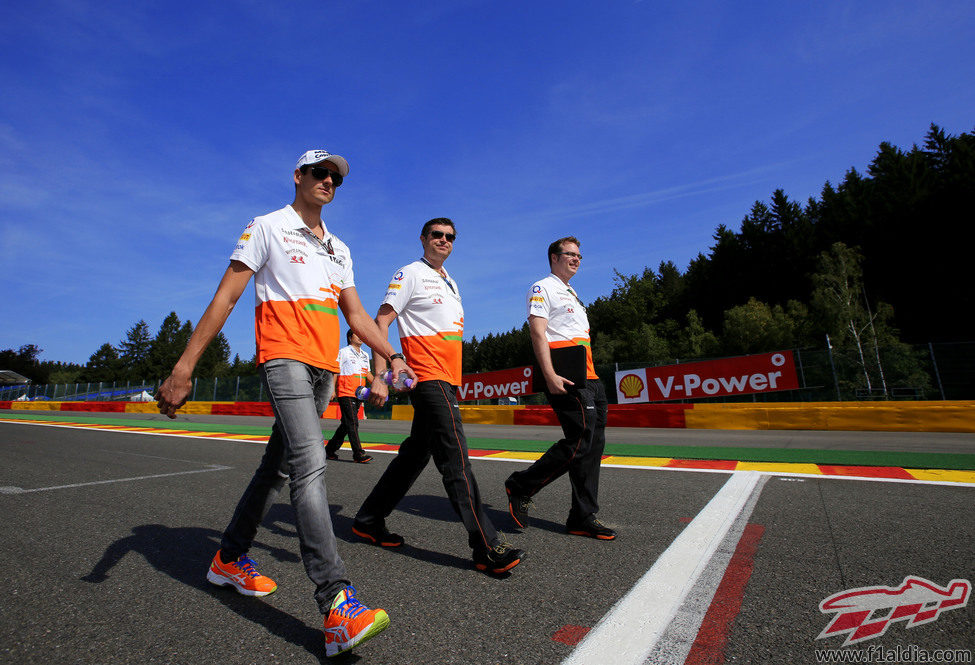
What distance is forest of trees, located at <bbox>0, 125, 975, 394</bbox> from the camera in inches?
1265

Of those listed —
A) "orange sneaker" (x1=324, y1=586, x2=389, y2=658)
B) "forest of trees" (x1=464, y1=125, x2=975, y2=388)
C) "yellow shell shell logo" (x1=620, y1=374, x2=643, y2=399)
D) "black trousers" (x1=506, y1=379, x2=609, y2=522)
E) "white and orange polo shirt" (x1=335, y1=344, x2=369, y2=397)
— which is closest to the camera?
"orange sneaker" (x1=324, y1=586, x2=389, y2=658)

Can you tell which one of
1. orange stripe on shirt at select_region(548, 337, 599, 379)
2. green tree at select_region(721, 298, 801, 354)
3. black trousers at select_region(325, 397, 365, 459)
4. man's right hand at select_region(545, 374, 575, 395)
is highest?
green tree at select_region(721, 298, 801, 354)

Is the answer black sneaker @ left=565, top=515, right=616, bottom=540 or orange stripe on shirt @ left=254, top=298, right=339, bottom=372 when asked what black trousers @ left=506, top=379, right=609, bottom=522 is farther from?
orange stripe on shirt @ left=254, top=298, right=339, bottom=372

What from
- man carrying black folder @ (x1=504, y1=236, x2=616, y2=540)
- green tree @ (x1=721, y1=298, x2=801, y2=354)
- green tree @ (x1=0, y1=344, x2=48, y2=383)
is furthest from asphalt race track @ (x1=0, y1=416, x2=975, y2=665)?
green tree @ (x1=0, y1=344, x2=48, y2=383)

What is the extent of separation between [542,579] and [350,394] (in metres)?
5.30

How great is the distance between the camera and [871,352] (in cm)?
1484

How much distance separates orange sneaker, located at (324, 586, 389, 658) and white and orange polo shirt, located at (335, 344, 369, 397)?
5.61m

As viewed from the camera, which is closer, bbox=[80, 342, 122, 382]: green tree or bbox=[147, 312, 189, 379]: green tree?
bbox=[147, 312, 189, 379]: green tree

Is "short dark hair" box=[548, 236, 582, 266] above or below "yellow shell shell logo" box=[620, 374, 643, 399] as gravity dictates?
above

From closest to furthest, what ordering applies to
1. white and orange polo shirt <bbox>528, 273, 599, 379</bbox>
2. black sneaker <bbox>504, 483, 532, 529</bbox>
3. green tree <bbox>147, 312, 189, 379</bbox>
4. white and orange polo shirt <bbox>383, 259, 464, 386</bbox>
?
white and orange polo shirt <bbox>383, 259, 464, 386</bbox>, black sneaker <bbox>504, 483, 532, 529</bbox>, white and orange polo shirt <bbox>528, 273, 599, 379</bbox>, green tree <bbox>147, 312, 189, 379</bbox>

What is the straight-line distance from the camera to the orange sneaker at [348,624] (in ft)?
5.56

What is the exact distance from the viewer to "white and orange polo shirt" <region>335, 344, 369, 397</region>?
288 inches

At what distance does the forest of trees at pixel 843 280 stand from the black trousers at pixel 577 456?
49.4 ft

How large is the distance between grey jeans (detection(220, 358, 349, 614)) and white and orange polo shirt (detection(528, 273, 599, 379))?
5.35ft
